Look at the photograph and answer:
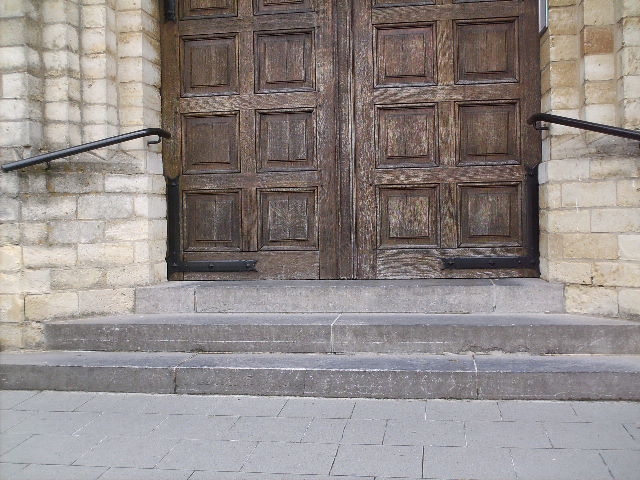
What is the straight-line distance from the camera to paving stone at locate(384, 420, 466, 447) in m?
3.27

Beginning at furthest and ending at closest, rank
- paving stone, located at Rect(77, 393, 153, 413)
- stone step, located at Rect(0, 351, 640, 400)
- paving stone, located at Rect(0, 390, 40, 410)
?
paving stone, located at Rect(0, 390, 40, 410)
paving stone, located at Rect(77, 393, 153, 413)
stone step, located at Rect(0, 351, 640, 400)

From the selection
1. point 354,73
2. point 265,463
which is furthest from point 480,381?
point 354,73

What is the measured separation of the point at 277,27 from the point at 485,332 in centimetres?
291

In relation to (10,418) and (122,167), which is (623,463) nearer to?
(10,418)

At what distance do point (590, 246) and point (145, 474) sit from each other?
3.23m

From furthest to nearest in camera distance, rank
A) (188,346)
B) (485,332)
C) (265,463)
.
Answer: (188,346), (485,332), (265,463)

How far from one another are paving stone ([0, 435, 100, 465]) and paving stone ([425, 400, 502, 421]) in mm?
1798

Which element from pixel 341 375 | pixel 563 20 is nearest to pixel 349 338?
pixel 341 375

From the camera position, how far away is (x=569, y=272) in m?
4.67

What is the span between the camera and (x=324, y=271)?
5387 millimetres

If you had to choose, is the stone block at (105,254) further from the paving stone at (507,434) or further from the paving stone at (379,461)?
the paving stone at (507,434)

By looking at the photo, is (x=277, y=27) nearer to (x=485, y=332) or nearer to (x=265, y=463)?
(x=485, y=332)

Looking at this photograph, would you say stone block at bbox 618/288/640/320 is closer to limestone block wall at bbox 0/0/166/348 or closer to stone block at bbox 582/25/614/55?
stone block at bbox 582/25/614/55

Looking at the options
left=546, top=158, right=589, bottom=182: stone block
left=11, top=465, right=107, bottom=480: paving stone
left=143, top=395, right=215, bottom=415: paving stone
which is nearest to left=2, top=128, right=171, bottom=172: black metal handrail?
left=143, top=395, right=215, bottom=415: paving stone
